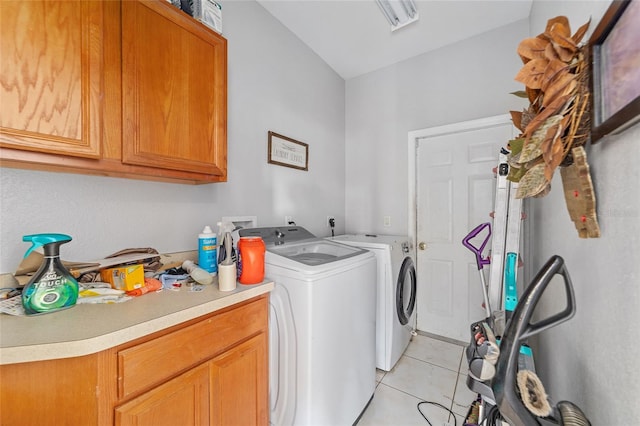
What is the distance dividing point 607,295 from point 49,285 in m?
1.75

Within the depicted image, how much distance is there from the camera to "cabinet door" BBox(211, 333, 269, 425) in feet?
3.40

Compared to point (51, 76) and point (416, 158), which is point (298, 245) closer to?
point (51, 76)

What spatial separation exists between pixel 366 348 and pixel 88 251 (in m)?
1.62

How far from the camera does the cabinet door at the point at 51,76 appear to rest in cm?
78

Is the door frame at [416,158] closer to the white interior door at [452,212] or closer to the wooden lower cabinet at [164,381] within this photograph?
the white interior door at [452,212]

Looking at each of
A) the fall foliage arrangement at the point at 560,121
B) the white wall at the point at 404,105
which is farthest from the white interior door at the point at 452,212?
the fall foliage arrangement at the point at 560,121

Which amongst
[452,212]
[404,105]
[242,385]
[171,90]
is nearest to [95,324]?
[242,385]

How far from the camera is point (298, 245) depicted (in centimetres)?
172

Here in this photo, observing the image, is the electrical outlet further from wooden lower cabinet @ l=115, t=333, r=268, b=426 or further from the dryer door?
wooden lower cabinet @ l=115, t=333, r=268, b=426

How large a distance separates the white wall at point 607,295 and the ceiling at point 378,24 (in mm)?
1293

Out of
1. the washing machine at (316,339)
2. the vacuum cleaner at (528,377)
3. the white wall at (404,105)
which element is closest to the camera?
the vacuum cleaner at (528,377)

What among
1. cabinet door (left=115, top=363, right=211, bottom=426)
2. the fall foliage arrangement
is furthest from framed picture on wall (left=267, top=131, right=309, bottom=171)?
the fall foliage arrangement

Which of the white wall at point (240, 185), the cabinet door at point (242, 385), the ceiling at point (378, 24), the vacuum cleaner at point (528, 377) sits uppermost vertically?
the ceiling at point (378, 24)

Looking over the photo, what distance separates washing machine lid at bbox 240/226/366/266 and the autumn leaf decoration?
98 cm
